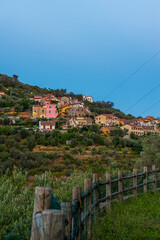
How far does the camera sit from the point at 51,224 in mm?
1725

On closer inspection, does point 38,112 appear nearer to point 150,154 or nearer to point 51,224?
point 150,154

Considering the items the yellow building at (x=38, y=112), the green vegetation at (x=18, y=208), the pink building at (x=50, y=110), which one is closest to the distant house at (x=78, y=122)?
the pink building at (x=50, y=110)

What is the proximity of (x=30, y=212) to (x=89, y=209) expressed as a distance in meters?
1.17

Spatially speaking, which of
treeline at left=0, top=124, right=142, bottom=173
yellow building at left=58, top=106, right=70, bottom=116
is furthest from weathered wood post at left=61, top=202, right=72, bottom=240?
yellow building at left=58, top=106, right=70, bottom=116

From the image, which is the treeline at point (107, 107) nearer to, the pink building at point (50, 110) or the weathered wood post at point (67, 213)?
the pink building at point (50, 110)

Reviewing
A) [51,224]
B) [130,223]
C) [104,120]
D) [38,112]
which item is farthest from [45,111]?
[51,224]

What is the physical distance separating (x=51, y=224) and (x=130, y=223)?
386 cm

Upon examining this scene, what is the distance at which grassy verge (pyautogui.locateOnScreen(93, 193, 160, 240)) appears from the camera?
4445 mm

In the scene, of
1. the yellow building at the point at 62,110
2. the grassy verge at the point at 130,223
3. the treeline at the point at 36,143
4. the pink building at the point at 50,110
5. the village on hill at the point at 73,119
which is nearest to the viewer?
the grassy verge at the point at 130,223

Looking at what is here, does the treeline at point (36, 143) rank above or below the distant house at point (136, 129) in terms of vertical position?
below

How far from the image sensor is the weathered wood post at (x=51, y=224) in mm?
1719

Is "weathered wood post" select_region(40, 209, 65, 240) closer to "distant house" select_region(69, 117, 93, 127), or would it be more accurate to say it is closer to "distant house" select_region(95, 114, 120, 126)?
"distant house" select_region(69, 117, 93, 127)

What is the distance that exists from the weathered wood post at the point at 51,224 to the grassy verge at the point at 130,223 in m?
2.87

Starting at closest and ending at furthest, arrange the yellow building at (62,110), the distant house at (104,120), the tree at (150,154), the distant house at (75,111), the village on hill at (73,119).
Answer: the tree at (150,154) → the village on hill at (73,119) → the distant house at (104,120) → the distant house at (75,111) → the yellow building at (62,110)
